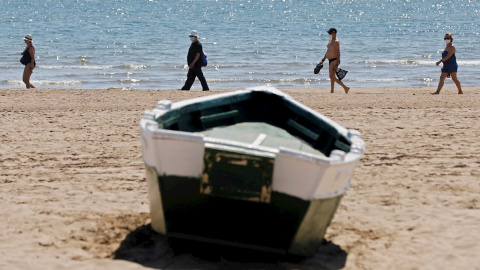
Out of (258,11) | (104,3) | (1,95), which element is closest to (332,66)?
(1,95)

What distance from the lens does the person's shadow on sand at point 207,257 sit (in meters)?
5.86

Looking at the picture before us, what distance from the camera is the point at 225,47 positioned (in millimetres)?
28906

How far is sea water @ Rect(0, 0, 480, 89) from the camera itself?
21.1m

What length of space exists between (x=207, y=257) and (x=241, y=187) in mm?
851

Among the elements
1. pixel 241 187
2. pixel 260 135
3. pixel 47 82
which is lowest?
pixel 47 82

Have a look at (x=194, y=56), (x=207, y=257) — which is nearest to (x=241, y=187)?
(x=207, y=257)

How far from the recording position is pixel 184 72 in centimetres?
2202

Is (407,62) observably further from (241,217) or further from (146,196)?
(241,217)

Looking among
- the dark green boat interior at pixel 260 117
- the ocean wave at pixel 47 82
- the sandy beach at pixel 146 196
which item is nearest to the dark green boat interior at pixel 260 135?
the dark green boat interior at pixel 260 117

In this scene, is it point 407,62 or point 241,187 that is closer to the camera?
point 241,187

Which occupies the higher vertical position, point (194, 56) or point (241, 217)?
point (194, 56)

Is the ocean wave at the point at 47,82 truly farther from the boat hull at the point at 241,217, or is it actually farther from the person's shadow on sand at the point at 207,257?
the boat hull at the point at 241,217

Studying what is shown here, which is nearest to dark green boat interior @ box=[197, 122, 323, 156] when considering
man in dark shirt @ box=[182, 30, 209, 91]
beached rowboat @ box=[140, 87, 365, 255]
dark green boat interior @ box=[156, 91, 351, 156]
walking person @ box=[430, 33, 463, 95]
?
beached rowboat @ box=[140, 87, 365, 255]

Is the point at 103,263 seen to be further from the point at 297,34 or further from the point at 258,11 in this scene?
the point at 258,11
